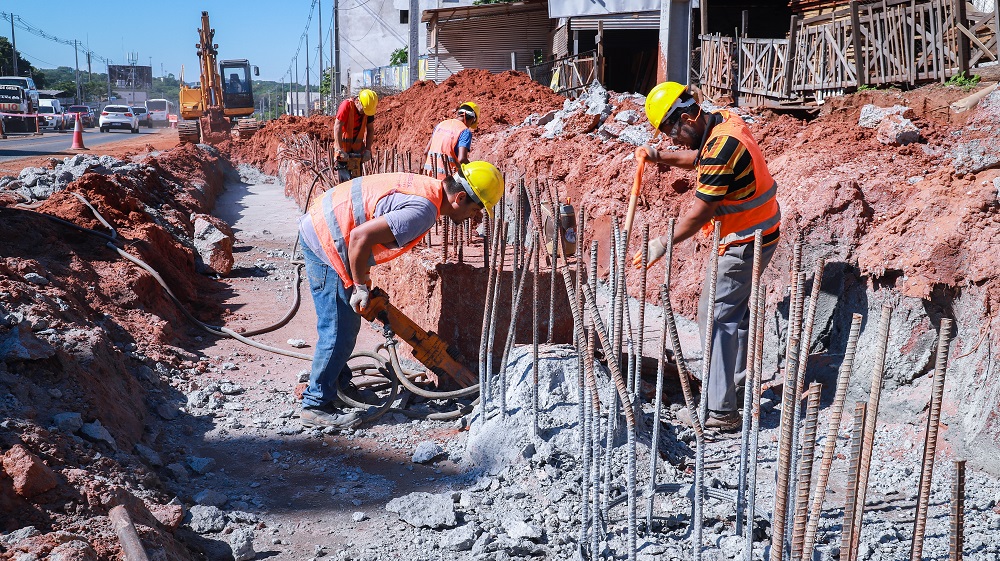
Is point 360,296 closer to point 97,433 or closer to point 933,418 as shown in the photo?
point 97,433

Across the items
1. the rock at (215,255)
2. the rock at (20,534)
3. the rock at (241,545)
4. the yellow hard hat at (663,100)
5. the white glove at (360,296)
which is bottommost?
the rock at (241,545)

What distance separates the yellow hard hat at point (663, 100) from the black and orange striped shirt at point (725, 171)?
30cm

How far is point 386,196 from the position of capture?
3.79 meters

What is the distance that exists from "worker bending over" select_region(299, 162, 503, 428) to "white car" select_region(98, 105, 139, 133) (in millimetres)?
35275

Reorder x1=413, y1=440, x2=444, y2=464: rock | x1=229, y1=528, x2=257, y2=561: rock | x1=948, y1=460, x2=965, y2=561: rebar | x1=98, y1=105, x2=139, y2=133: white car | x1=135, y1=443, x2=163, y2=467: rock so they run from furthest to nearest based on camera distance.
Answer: x1=98, y1=105, x2=139, y2=133: white car
x1=413, y1=440, x2=444, y2=464: rock
x1=135, y1=443, x2=163, y2=467: rock
x1=229, y1=528, x2=257, y2=561: rock
x1=948, y1=460, x2=965, y2=561: rebar

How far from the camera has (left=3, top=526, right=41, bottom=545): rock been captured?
234 cm

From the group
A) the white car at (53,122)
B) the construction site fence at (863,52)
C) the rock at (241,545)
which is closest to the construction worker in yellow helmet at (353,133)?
the rock at (241,545)

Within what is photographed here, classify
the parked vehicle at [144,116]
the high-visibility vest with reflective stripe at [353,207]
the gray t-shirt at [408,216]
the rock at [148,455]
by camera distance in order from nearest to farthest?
the rock at [148,455] → the gray t-shirt at [408,216] → the high-visibility vest with reflective stripe at [353,207] → the parked vehicle at [144,116]

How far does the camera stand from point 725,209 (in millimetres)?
4000

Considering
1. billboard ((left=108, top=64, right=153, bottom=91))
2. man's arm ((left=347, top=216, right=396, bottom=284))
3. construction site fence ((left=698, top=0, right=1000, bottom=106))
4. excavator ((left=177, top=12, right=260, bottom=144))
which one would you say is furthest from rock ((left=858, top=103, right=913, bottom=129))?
billboard ((left=108, top=64, right=153, bottom=91))

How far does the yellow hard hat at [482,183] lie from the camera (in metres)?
3.71

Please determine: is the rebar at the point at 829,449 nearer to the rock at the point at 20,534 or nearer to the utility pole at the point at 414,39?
the rock at the point at 20,534

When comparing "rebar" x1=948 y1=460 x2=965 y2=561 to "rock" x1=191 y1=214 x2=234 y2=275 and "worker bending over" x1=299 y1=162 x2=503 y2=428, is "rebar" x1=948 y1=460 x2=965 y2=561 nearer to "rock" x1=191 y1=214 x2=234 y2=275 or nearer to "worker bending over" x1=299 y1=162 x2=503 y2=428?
"worker bending over" x1=299 y1=162 x2=503 y2=428

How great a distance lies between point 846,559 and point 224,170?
17.1m
